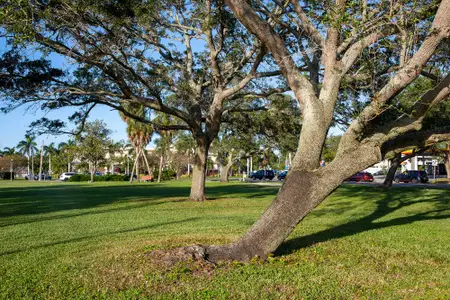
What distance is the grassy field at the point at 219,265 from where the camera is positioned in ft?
19.1

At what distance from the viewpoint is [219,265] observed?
6.84 metres

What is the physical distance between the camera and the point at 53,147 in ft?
311

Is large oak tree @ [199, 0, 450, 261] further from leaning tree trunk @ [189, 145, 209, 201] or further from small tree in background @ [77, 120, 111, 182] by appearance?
small tree in background @ [77, 120, 111, 182]

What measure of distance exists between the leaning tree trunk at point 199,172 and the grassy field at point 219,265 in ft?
18.9

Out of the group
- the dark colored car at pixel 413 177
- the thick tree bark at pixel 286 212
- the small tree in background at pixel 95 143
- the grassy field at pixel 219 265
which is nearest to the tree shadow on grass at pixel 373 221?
the grassy field at pixel 219 265

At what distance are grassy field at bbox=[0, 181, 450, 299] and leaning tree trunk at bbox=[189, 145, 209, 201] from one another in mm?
5762

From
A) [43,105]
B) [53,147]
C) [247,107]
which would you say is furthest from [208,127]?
[53,147]

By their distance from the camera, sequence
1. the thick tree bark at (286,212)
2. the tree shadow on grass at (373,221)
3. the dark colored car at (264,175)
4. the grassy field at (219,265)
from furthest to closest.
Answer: the dark colored car at (264,175) < the tree shadow on grass at (373,221) < the thick tree bark at (286,212) < the grassy field at (219,265)

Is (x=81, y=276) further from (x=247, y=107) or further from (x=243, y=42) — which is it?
(x=247, y=107)

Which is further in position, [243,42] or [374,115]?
[243,42]

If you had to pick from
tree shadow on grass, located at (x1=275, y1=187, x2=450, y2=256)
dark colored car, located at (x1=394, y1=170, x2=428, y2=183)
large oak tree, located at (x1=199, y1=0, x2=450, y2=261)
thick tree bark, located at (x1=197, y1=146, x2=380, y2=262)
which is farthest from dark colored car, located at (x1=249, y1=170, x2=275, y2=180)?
thick tree bark, located at (x1=197, y1=146, x2=380, y2=262)

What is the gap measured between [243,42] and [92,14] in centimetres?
552

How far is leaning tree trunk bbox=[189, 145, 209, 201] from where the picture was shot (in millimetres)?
20062

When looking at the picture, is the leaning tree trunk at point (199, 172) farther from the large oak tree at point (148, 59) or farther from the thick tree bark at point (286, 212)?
the thick tree bark at point (286, 212)
